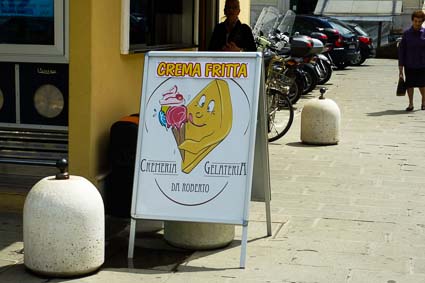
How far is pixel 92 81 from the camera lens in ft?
21.0

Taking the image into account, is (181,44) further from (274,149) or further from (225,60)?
(225,60)

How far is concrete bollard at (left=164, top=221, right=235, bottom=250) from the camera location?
5.86 m

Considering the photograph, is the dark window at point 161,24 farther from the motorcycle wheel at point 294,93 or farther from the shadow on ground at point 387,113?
the shadow on ground at point 387,113

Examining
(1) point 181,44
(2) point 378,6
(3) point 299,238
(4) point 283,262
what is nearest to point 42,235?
(4) point 283,262

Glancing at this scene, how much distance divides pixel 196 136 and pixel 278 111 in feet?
18.5

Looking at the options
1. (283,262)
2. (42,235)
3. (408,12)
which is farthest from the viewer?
(408,12)

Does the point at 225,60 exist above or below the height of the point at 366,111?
above

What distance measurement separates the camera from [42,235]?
510cm

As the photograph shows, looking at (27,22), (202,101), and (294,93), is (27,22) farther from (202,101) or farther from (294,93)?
(294,93)

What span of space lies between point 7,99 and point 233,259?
2668mm

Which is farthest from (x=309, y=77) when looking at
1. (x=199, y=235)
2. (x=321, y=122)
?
(x=199, y=235)

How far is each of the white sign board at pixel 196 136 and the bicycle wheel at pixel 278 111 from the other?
5024 millimetres

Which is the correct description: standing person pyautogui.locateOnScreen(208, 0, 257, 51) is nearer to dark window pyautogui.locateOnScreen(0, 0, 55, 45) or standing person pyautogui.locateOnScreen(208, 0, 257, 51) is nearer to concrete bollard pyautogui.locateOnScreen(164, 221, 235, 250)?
dark window pyautogui.locateOnScreen(0, 0, 55, 45)

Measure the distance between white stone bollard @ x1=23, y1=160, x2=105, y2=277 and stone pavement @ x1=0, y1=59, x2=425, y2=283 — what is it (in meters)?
0.13
